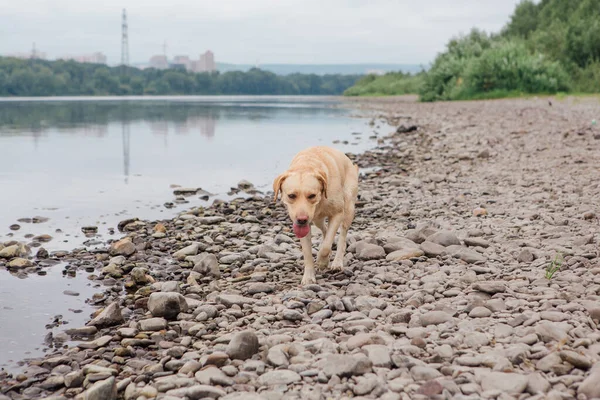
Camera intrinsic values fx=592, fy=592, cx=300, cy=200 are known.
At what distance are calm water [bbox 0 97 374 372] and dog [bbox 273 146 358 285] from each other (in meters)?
2.45

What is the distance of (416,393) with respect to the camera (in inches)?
148

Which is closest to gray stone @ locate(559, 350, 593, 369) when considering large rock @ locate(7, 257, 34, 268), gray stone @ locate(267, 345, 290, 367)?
gray stone @ locate(267, 345, 290, 367)

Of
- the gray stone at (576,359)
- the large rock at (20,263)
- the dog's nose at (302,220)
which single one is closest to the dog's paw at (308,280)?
the dog's nose at (302,220)

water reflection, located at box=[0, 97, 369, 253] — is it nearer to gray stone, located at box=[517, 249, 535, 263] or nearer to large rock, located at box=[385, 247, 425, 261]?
large rock, located at box=[385, 247, 425, 261]

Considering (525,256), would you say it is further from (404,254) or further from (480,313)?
(480,313)

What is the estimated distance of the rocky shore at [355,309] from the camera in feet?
13.3

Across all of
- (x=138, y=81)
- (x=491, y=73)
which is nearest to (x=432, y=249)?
(x=491, y=73)

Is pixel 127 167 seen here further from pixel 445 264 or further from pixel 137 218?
pixel 445 264

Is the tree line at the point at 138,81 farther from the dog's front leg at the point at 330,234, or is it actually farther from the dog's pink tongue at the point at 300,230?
the dog's pink tongue at the point at 300,230

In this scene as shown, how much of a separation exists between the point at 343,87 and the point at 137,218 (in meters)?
161

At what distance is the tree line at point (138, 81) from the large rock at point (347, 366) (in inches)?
4095

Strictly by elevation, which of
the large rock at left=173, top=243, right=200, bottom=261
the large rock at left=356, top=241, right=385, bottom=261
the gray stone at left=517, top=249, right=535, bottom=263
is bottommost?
the large rock at left=173, top=243, right=200, bottom=261

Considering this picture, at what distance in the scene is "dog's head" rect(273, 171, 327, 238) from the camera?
6.12 meters

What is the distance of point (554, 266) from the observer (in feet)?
20.4
